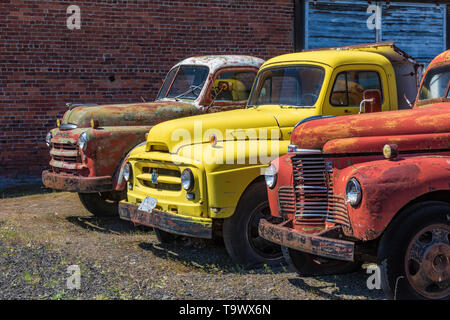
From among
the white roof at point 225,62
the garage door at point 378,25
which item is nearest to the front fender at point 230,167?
the white roof at point 225,62

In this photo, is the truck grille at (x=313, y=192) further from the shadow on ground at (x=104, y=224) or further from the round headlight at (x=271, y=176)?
the shadow on ground at (x=104, y=224)

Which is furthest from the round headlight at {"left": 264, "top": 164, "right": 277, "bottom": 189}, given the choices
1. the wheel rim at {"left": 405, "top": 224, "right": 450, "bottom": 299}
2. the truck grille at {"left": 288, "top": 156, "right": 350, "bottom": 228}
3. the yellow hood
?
the wheel rim at {"left": 405, "top": 224, "right": 450, "bottom": 299}

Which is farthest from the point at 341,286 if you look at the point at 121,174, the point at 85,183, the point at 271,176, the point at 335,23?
the point at 335,23

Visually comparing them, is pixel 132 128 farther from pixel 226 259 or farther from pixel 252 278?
pixel 252 278

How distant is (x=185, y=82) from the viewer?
8.56m

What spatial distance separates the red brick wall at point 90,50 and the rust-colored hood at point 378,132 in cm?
771

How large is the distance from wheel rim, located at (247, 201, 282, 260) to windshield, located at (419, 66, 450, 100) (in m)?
1.84

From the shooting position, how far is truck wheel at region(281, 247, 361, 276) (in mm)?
5410

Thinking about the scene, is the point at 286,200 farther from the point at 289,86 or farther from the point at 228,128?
the point at 289,86

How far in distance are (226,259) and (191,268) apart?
0.43m

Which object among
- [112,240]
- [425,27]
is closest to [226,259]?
[112,240]

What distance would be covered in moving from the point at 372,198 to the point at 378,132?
2.58 feet

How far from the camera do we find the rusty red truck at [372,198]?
4.38m

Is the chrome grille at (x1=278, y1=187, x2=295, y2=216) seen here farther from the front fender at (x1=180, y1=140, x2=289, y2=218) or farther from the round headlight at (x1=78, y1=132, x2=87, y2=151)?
the round headlight at (x1=78, y1=132, x2=87, y2=151)
